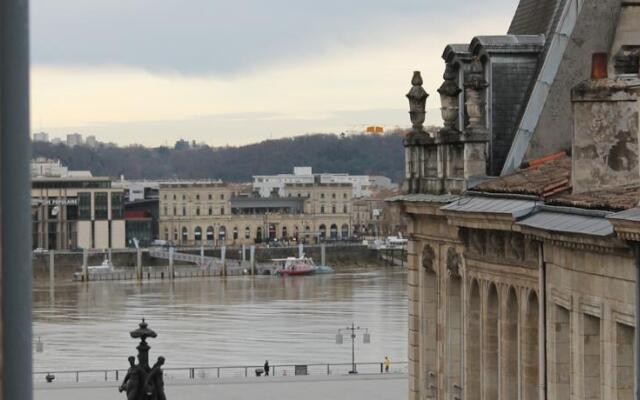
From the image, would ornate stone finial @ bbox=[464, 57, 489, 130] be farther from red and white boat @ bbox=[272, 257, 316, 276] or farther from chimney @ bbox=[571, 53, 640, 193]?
red and white boat @ bbox=[272, 257, 316, 276]

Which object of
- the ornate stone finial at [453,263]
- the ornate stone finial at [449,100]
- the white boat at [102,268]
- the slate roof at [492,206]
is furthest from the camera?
the white boat at [102,268]

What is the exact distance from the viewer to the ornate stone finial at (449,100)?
2417cm

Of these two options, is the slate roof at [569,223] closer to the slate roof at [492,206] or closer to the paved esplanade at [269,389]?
the slate roof at [492,206]

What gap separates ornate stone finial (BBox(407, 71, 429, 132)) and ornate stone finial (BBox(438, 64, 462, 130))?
4.79 ft

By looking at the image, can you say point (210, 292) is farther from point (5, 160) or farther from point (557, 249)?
point (5, 160)

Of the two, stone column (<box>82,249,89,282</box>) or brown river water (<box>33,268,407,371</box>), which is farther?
stone column (<box>82,249,89,282</box>)

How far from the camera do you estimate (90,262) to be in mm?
172125

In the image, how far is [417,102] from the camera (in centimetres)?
2627

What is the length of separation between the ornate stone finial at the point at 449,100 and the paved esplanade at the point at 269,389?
55.9 ft

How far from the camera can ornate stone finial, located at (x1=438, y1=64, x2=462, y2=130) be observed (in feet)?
79.3

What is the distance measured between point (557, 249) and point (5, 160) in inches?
Result: 548

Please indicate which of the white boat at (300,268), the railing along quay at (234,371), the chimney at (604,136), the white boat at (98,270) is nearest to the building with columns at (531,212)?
the chimney at (604,136)

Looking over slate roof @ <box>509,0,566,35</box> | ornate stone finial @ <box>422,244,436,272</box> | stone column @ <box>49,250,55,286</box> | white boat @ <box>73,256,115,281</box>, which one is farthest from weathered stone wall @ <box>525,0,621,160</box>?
white boat @ <box>73,256,115,281</box>

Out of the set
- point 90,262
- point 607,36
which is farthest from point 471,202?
point 90,262
